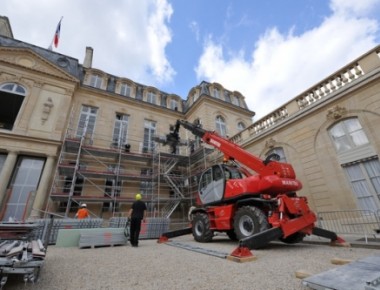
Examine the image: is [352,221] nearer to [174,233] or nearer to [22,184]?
[174,233]

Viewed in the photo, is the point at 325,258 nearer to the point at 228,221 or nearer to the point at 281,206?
the point at 281,206

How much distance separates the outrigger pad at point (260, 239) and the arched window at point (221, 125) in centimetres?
1386

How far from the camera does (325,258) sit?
4117mm

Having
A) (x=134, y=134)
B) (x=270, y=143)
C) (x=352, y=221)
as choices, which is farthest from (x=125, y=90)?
(x=352, y=221)

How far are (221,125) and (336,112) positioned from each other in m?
10.8

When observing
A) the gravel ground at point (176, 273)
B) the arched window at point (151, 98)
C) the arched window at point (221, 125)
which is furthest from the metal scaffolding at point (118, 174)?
the gravel ground at point (176, 273)

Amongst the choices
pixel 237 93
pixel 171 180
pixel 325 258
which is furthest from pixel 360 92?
pixel 237 93

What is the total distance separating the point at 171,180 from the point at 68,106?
31.7 ft

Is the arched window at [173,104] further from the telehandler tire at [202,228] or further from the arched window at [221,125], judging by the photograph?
the telehandler tire at [202,228]

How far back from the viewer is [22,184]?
1213cm

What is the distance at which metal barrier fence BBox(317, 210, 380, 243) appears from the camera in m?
6.98

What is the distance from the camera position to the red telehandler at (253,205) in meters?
5.17

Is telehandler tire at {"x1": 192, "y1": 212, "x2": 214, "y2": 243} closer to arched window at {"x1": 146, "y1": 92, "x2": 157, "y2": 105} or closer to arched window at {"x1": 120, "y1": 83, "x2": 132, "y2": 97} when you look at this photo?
arched window at {"x1": 146, "y1": 92, "x2": 157, "y2": 105}

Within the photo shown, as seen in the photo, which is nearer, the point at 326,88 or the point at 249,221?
the point at 249,221
